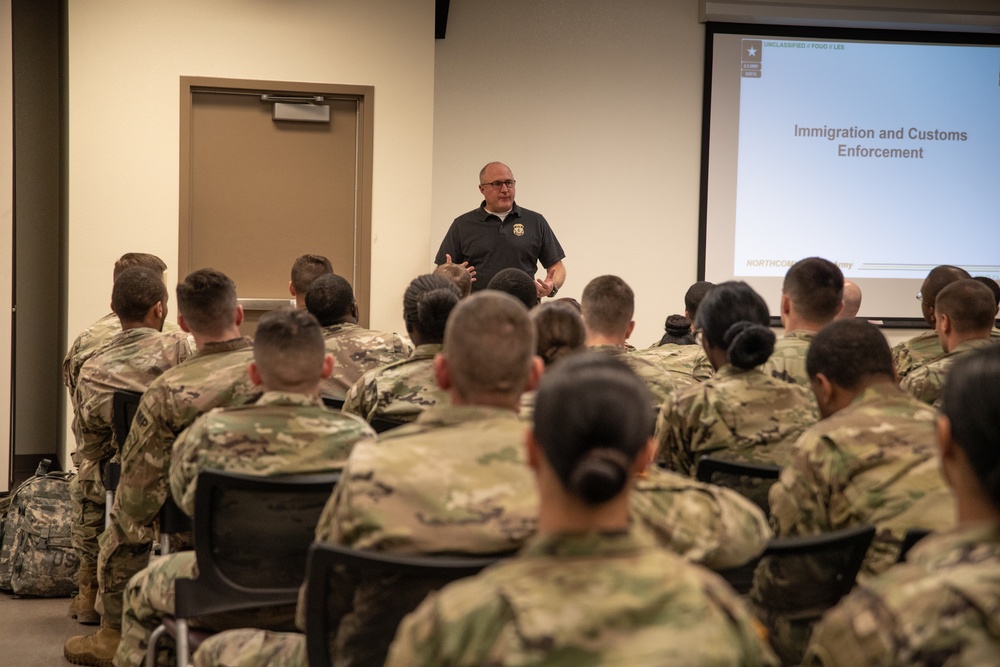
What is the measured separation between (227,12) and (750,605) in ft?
16.5

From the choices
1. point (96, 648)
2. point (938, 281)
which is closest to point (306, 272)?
point (96, 648)

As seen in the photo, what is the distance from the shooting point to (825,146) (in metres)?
7.84

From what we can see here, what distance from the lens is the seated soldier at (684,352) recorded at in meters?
4.02

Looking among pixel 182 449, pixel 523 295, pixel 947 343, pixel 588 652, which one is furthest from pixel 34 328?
pixel 588 652

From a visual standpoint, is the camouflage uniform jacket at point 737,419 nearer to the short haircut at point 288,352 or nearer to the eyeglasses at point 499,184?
the short haircut at point 288,352

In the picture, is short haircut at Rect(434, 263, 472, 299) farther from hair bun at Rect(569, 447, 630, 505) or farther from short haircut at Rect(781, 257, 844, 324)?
hair bun at Rect(569, 447, 630, 505)

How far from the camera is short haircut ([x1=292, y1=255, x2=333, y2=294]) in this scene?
4914 mm

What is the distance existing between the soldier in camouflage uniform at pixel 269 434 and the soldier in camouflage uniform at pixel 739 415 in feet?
2.98

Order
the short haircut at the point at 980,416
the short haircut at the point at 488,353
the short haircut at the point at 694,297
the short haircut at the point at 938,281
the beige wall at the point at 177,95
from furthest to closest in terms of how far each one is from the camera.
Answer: the beige wall at the point at 177,95, the short haircut at the point at 694,297, the short haircut at the point at 938,281, the short haircut at the point at 488,353, the short haircut at the point at 980,416

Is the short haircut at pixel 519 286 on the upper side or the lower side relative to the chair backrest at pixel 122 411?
upper

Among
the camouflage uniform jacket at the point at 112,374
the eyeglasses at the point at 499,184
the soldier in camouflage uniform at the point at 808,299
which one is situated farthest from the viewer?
the eyeglasses at the point at 499,184

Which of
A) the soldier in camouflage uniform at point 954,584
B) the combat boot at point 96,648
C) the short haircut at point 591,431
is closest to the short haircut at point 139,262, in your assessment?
the combat boot at point 96,648

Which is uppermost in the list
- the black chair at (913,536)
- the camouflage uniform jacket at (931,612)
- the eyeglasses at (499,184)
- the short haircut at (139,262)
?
the eyeglasses at (499,184)

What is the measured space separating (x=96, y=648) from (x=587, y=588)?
2.88 m
